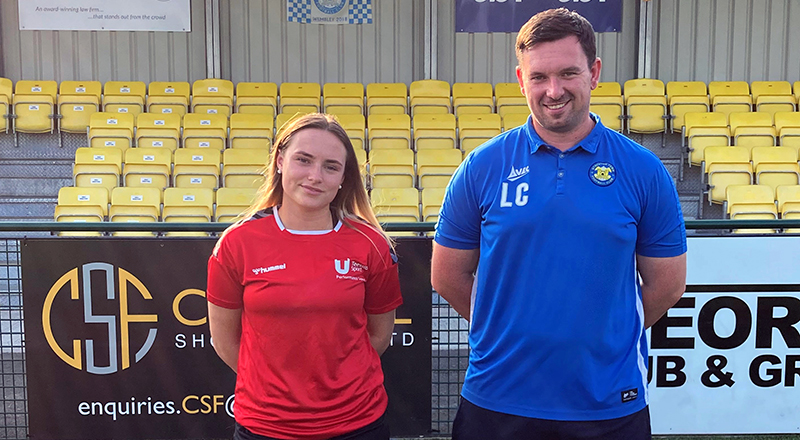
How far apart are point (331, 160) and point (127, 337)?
5.55 feet

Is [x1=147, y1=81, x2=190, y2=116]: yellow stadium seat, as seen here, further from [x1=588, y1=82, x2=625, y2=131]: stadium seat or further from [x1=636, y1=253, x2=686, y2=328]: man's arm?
[x1=636, y1=253, x2=686, y2=328]: man's arm

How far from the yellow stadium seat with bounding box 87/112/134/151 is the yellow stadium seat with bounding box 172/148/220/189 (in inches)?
39.1

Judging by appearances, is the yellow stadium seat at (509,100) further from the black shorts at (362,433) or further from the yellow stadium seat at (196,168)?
the black shorts at (362,433)

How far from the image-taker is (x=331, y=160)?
179 cm

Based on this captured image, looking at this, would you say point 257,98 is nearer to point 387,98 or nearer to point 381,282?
point 387,98

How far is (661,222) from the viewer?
1.66 m

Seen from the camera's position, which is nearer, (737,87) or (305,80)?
(737,87)

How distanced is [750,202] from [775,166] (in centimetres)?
121

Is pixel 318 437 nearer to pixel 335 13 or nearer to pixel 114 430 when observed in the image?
pixel 114 430

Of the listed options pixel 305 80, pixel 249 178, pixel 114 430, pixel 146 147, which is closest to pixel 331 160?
pixel 114 430

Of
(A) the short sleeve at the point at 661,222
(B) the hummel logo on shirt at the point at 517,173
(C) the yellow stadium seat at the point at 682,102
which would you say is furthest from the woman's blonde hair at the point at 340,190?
(C) the yellow stadium seat at the point at 682,102

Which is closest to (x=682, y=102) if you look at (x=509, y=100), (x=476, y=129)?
(x=509, y=100)

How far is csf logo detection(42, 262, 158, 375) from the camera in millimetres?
2895

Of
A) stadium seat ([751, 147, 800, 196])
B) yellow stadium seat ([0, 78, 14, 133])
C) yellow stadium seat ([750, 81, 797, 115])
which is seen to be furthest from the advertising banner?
yellow stadium seat ([750, 81, 797, 115])
